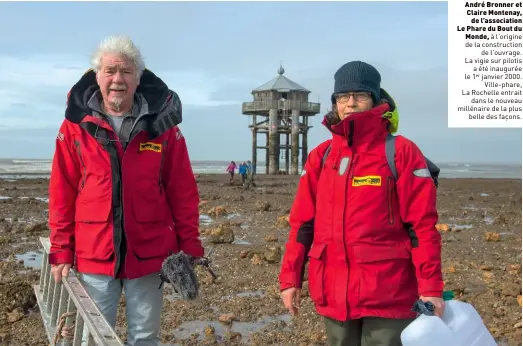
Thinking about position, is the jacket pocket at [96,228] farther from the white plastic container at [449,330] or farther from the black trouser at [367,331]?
the white plastic container at [449,330]

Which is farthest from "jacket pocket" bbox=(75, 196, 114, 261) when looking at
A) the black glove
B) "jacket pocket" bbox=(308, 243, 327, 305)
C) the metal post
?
the metal post

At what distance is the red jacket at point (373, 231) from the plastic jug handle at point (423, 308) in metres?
0.05

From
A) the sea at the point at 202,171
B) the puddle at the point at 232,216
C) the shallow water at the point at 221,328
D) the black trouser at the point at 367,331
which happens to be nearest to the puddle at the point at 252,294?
the shallow water at the point at 221,328

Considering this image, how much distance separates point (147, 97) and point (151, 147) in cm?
30

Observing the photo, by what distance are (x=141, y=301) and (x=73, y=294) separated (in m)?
0.36

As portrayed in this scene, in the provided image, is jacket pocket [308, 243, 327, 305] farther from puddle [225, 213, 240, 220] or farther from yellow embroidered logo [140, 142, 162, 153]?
puddle [225, 213, 240, 220]

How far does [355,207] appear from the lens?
2.52 metres

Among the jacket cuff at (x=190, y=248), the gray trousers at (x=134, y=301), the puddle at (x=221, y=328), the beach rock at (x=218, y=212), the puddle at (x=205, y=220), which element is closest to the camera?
the gray trousers at (x=134, y=301)

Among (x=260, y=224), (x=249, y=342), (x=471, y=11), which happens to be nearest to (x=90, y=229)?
(x=249, y=342)

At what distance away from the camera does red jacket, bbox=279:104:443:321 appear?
244 centimetres

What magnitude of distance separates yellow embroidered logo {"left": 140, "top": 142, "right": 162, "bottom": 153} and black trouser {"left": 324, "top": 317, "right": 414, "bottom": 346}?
1.18 metres

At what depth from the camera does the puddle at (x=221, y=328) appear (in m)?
4.96

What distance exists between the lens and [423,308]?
2344 mm

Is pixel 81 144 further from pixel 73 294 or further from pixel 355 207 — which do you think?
pixel 355 207
